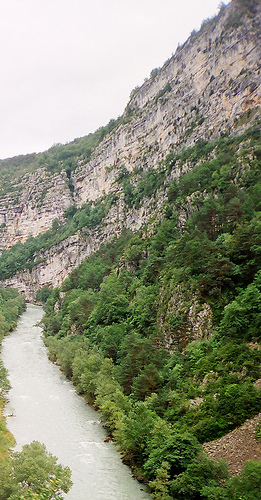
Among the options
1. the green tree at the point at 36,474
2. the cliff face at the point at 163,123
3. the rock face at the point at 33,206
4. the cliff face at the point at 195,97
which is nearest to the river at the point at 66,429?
the green tree at the point at 36,474

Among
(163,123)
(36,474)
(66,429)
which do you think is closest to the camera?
(36,474)

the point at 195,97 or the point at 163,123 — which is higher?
the point at 195,97

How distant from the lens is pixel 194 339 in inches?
1586

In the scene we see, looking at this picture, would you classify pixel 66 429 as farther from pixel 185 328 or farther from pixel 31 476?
pixel 31 476

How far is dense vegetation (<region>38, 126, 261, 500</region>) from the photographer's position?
88.7 feet

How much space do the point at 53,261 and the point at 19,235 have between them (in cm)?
4018

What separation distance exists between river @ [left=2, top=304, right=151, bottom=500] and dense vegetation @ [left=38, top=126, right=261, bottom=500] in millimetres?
1451

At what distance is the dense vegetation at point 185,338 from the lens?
88.7ft

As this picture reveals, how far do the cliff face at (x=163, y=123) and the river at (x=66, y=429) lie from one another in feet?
145

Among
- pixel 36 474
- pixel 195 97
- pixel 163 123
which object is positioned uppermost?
pixel 195 97

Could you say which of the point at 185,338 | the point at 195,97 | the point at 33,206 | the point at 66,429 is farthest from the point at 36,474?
the point at 33,206

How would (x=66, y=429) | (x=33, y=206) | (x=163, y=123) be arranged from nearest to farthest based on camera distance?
(x=66, y=429) < (x=163, y=123) < (x=33, y=206)

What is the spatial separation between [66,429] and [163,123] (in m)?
85.6

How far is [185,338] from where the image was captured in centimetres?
4122
